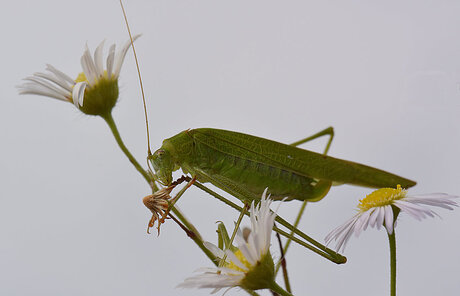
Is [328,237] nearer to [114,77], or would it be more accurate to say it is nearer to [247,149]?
[247,149]

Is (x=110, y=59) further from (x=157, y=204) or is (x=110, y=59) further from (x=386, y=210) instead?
(x=386, y=210)

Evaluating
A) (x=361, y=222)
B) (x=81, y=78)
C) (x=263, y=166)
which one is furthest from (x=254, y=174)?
(x=81, y=78)

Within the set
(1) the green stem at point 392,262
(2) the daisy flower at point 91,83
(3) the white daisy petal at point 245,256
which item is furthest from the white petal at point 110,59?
(1) the green stem at point 392,262

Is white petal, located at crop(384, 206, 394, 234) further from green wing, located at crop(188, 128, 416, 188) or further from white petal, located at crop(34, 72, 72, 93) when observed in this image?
white petal, located at crop(34, 72, 72, 93)

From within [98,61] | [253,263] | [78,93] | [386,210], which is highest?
[98,61]

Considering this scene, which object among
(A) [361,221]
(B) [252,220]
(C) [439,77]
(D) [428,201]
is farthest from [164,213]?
(C) [439,77]

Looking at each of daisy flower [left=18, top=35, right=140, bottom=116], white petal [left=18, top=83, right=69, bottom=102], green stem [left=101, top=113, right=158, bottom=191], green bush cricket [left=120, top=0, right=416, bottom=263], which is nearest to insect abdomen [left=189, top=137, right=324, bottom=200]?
green bush cricket [left=120, top=0, right=416, bottom=263]
